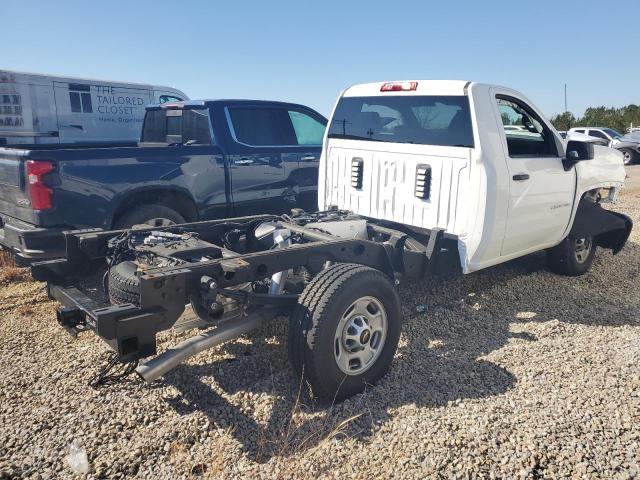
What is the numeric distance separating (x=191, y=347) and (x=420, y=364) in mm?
1669

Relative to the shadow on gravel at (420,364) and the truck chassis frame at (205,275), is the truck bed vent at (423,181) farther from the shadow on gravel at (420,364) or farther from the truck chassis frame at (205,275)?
the shadow on gravel at (420,364)

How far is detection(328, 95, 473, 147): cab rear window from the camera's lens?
14.1ft

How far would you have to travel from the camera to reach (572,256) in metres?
5.77

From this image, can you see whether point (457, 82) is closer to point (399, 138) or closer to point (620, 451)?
point (399, 138)

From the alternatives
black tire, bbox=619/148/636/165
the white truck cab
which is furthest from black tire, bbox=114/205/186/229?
black tire, bbox=619/148/636/165

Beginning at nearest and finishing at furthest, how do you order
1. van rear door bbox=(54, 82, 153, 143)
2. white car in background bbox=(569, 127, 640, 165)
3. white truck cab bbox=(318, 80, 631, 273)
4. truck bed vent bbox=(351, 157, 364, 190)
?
1. white truck cab bbox=(318, 80, 631, 273)
2. truck bed vent bbox=(351, 157, 364, 190)
3. van rear door bbox=(54, 82, 153, 143)
4. white car in background bbox=(569, 127, 640, 165)

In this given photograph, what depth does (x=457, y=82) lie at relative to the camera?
434cm

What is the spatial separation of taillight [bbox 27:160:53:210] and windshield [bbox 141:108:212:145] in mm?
1757

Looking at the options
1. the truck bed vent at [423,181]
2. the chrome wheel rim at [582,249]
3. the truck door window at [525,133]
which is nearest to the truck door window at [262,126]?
the truck bed vent at [423,181]

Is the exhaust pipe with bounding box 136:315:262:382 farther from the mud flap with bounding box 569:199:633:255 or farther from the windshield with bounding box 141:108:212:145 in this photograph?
the mud flap with bounding box 569:199:633:255

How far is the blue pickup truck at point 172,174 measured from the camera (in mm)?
4465

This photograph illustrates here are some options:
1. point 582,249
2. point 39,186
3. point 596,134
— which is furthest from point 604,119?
point 39,186

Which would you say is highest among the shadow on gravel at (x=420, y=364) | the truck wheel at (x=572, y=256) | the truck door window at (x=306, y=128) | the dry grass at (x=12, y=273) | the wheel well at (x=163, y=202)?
the truck door window at (x=306, y=128)

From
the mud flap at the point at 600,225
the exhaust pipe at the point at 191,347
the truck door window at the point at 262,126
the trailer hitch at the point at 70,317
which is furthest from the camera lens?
the truck door window at the point at 262,126
